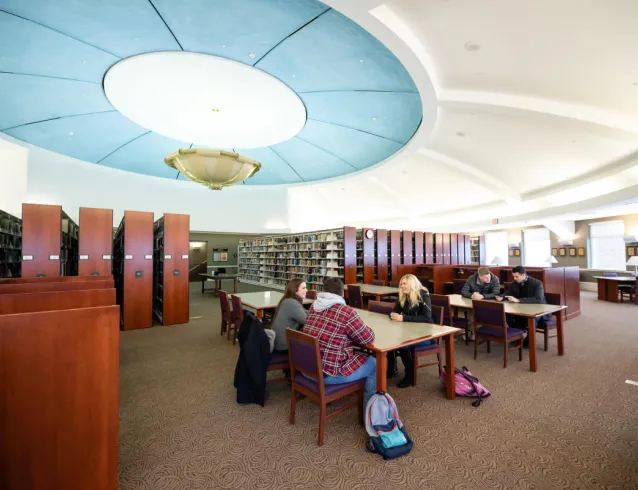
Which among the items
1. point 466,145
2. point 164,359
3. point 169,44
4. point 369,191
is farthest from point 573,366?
point 369,191

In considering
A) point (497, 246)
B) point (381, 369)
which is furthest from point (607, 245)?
point (381, 369)

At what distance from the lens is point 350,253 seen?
8.67m

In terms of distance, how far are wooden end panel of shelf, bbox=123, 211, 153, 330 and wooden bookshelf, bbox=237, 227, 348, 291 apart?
15.7 ft

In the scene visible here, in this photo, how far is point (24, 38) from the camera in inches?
167

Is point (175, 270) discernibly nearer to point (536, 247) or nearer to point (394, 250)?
point (394, 250)

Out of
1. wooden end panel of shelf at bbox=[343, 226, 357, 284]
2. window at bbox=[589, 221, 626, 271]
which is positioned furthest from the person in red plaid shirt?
window at bbox=[589, 221, 626, 271]

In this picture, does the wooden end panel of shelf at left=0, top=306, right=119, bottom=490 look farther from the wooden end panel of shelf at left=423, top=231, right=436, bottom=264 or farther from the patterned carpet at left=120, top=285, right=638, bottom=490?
the wooden end panel of shelf at left=423, top=231, right=436, bottom=264

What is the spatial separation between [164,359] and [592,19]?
7054 millimetres

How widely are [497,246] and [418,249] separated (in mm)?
7274

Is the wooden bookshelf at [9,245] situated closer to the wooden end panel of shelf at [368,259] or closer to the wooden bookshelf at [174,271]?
the wooden bookshelf at [174,271]

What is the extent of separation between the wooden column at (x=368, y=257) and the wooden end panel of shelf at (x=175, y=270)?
4.85m

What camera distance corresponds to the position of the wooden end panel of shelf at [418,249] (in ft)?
34.5

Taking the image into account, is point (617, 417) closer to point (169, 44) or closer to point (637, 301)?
point (169, 44)

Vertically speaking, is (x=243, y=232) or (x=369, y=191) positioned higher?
(x=369, y=191)
